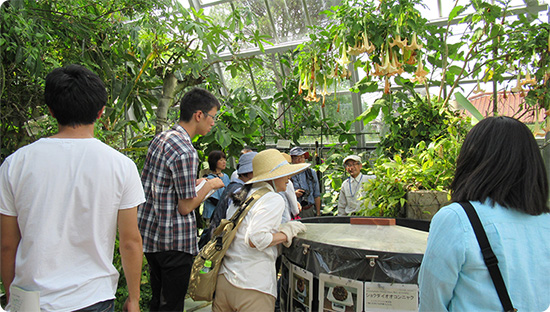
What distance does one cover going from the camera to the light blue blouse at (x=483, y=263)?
94 centimetres

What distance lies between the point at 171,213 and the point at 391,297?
1059 mm

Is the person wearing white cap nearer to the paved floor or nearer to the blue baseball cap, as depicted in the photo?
the blue baseball cap

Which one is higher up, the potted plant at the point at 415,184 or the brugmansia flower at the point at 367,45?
the brugmansia flower at the point at 367,45

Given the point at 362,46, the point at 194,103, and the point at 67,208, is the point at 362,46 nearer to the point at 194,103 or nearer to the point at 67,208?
the point at 194,103

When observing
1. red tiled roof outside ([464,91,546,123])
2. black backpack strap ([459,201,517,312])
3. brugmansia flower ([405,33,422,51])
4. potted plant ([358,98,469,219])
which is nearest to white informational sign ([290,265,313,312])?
black backpack strap ([459,201,517,312])

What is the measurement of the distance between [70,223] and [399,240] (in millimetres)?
1431

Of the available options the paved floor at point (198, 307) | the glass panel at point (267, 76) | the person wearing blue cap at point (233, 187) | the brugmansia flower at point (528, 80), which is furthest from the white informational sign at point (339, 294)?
the glass panel at point (267, 76)

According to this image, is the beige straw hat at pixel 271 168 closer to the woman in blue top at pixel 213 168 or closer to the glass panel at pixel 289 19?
the woman in blue top at pixel 213 168

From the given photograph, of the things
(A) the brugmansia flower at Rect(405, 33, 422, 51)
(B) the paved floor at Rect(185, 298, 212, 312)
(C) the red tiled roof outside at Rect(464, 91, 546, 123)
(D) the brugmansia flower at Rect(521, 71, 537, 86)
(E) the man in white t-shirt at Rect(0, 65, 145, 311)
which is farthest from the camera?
(C) the red tiled roof outside at Rect(464, 91, 546, 123)

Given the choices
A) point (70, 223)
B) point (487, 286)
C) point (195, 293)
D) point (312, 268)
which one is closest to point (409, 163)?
point (312, 268)

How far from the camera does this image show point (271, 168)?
1.90 m

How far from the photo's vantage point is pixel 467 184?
102 centimetres

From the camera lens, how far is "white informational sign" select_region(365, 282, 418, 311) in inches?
60.0

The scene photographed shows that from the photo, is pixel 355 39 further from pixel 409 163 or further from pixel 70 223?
pixel 70 223
